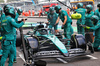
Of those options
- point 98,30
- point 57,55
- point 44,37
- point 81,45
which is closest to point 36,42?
point 44,37

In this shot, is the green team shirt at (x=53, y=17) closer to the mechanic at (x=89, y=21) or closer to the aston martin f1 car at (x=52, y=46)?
the mechanic at (x=89, y=21)

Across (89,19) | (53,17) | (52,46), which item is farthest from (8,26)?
(53,17)

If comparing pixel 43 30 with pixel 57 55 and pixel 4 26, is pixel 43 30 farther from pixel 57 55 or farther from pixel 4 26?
pixel 4 26

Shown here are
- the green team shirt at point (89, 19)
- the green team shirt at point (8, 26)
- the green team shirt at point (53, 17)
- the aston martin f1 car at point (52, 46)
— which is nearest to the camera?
the green team shirt at point (8, 26)

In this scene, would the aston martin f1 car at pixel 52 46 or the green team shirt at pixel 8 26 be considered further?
the aston martin f1 car at pixel 52 46

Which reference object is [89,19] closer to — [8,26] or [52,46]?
[52,46]

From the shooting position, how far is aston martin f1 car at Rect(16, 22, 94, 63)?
6195 millimetres

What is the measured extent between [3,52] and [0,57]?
0.16 meters

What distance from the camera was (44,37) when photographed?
741 cm

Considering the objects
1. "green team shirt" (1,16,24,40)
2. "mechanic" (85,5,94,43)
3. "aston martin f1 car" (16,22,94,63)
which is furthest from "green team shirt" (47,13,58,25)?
"green team shirt" (1,16,24,40)

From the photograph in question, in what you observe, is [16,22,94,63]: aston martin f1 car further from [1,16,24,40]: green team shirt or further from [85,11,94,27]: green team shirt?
[85,11,94,27]: green team shirt

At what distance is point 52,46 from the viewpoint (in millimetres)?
6988

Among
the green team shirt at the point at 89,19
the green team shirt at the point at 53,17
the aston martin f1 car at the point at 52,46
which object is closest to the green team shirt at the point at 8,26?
the aston martin f1 car at the point at 52,46

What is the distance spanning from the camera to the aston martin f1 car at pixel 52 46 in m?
6.20
